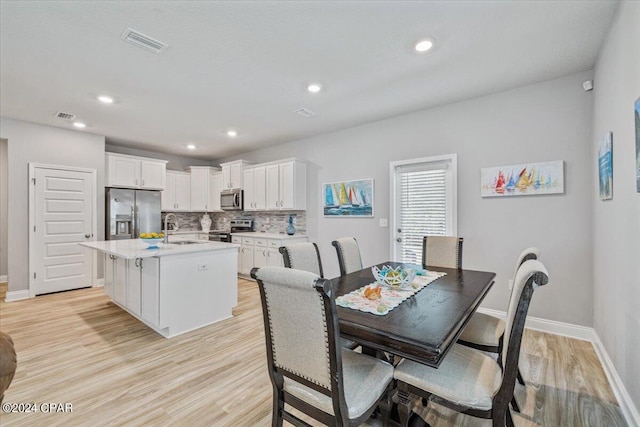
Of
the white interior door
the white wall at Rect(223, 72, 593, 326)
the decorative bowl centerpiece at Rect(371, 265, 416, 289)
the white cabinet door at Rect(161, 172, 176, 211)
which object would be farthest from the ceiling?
the white cabinet door at Rect(161, 172, 176, 211)

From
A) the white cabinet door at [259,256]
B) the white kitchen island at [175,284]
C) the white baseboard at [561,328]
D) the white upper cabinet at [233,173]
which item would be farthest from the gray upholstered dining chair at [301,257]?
the white upper cabinet at [233,173]

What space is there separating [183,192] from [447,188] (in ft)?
18.0

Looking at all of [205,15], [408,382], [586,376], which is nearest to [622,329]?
[586,376]

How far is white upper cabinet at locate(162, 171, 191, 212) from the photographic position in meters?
6.24

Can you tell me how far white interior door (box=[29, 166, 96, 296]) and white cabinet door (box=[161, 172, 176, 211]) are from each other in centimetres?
137

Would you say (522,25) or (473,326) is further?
(522,25)

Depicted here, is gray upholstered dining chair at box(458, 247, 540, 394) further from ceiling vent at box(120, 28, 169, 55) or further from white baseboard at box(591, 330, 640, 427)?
ceiling vent at box(120, 28, 169, 55)

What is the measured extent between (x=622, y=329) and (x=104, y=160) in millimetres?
6888

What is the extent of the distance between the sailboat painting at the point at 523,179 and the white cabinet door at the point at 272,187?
10.8 ft

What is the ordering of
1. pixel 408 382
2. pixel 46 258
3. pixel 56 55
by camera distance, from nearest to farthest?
1. pixel 408 382
2. pixel 56 55
3. pixel 46 258

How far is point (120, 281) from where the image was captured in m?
3.61

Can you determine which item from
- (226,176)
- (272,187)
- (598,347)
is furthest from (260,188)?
(598,347)

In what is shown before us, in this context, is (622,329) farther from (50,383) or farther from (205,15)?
(50,383)

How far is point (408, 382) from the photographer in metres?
1.44
